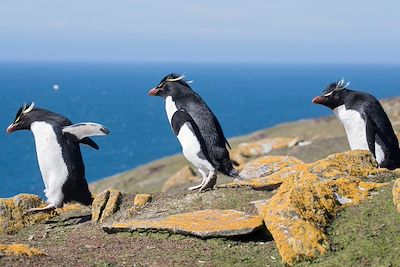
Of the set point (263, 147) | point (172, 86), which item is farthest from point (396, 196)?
point (263, 147)

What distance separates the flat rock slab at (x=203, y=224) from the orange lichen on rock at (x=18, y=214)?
300 cm

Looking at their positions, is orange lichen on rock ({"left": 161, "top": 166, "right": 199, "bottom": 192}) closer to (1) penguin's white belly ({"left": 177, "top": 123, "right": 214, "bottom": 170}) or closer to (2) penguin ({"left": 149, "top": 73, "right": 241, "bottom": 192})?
(2) penguin ({"left": 149, "top": 73, "right": 241, "bottom": 192})

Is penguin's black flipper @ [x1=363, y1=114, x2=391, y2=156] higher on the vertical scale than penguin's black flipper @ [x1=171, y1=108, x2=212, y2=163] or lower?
lower

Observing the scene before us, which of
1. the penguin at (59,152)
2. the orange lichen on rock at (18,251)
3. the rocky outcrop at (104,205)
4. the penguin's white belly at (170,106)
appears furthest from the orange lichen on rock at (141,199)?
the orange lichen on rock at (18,251)

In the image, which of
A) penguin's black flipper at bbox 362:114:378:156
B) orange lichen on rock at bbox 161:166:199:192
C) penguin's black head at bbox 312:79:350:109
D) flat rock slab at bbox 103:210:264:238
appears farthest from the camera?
orange lichen on rock at bbox 161:166:199:192

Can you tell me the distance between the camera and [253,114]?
625 feet

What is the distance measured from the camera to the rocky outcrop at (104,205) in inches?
523

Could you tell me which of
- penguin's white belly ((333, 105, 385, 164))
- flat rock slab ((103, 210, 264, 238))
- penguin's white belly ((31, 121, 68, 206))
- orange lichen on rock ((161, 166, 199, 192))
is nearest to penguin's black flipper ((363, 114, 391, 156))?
penguin's white belly ((333, 105, 385, 164))

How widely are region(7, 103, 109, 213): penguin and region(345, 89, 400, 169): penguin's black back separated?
20.2 ft

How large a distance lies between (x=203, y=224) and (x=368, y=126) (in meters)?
6.10

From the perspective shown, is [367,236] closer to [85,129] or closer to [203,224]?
[203,224]

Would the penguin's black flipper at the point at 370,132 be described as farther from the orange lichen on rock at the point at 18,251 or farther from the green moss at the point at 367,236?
the orange lichen on rock at the point at 18,251

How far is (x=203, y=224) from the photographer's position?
10.7 meters

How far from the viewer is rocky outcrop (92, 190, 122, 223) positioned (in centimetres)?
1328
